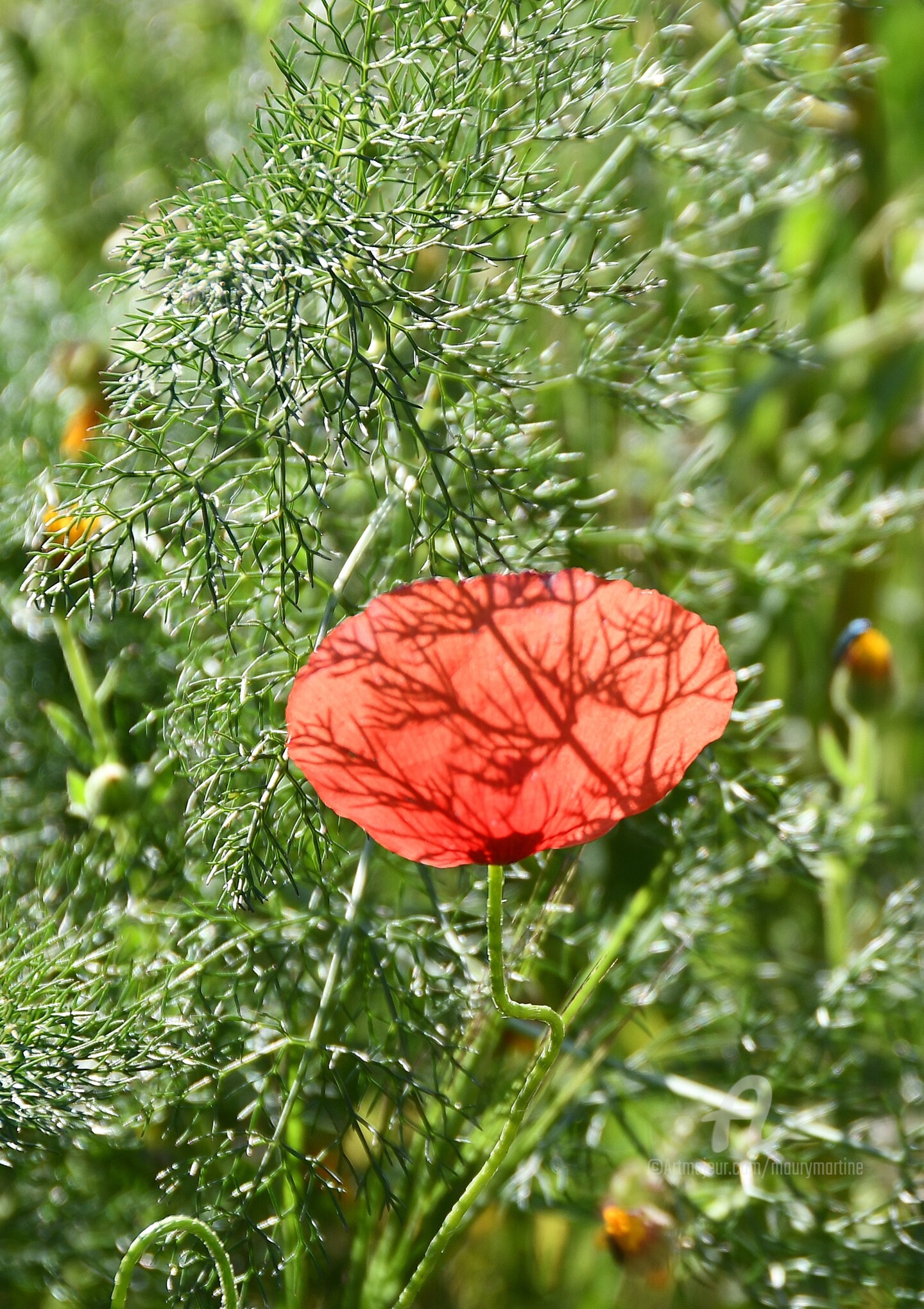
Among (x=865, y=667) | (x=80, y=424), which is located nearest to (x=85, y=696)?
(x=80, y=424)

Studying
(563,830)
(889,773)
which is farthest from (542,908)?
(889,773)

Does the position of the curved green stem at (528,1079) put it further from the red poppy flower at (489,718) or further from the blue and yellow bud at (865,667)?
the blue and yellow bud at (865,667)

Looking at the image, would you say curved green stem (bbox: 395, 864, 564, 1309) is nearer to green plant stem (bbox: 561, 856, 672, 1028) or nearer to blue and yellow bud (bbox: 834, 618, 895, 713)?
green plant stem (bbox: 561, 856, 672, 1028)

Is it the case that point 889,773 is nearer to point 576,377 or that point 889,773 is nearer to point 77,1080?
point 576,377

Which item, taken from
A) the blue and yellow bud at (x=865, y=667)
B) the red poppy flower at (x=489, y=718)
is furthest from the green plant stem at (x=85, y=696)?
the blue and yellow bud at (x=865, y=667)

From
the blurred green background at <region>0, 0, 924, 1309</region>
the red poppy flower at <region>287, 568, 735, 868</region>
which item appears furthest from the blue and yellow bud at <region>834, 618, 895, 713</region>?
the red poppy flower at <region>287, 568, 735, 868</region>
